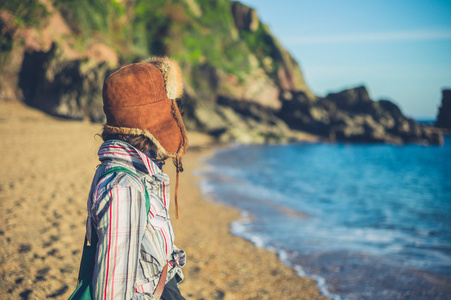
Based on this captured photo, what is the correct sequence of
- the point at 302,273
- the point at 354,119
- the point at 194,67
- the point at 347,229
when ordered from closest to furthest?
1. the point at 302,273
2. the point at 347,229
3. the point at 194,67
4. the point at 354,119

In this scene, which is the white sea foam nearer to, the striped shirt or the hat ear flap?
the striped shirt

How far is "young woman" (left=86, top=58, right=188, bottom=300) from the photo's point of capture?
3.76 ft

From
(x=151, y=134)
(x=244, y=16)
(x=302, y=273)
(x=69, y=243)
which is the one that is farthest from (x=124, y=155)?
(x=244, y=16)

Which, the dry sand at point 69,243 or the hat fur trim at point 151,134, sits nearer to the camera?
the hat fur trim at point 151,134

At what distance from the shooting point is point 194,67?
42.1 metres

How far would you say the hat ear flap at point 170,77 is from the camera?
1490 mm

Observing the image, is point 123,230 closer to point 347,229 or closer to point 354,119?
point 347,229

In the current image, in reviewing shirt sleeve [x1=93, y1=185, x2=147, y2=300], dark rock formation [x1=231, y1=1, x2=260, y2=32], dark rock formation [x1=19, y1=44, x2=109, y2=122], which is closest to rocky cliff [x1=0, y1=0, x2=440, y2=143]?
dark rock formation [x1=19, y1=44, x2=109, y2=122]

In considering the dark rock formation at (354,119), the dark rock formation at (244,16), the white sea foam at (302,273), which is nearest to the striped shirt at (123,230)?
the white sea foam at (302,273)

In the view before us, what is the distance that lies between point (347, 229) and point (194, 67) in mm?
36625

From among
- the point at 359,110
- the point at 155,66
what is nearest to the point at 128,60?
the point at 155,66

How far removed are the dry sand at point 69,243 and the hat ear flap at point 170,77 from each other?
553 mm

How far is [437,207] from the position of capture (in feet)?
41.9

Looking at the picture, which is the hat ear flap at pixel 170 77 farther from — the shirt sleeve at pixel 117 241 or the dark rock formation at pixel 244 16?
the dark rock formation at pixel 244 16
